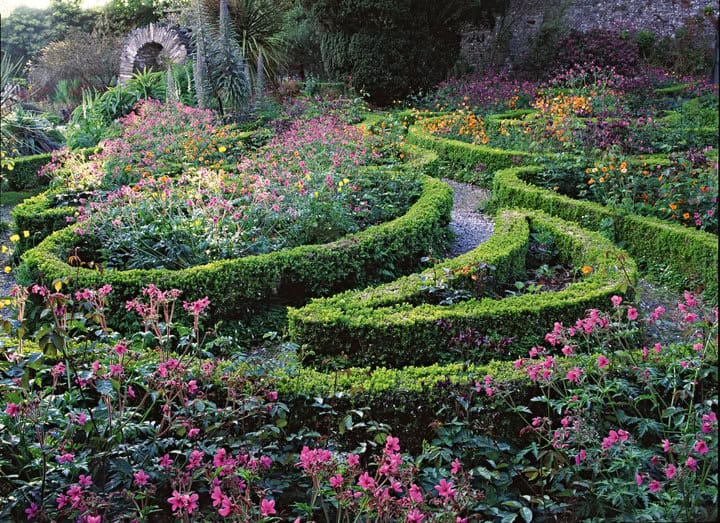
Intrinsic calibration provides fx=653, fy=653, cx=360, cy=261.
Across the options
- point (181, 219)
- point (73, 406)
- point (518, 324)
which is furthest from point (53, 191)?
point (518, 324)

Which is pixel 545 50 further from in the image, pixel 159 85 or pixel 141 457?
pixel 141 457

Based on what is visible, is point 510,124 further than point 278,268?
Result: Yes

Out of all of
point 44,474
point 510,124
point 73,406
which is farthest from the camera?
point 510,124

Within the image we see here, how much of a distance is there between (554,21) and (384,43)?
5.49m

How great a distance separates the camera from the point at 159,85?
1447 centimetres

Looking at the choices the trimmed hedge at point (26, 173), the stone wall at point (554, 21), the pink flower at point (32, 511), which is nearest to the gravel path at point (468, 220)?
the pink flower at point (32, 511)

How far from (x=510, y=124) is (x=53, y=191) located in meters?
6.39

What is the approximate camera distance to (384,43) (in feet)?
48.7

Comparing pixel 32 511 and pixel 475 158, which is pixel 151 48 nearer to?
pixel 475 158

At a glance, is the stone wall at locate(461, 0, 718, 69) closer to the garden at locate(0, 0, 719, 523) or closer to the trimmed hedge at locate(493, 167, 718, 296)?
the garden at locate(0, 0, 719, 523)

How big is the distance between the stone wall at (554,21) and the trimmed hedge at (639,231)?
38.6 feet

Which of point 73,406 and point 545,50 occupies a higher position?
point 545,50

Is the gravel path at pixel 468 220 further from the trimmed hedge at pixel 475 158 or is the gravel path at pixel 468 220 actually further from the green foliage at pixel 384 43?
the green foliage at pixel 384 43

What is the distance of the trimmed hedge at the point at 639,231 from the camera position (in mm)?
4523
